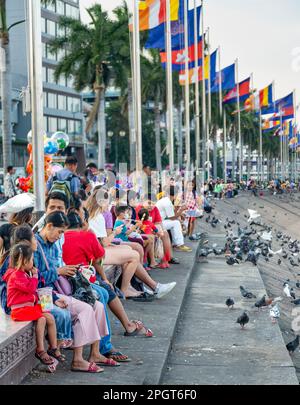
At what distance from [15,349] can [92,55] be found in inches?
Result: 1664

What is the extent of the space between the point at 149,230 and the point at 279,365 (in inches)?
205

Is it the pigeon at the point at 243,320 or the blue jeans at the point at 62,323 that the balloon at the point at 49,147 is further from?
the blue jeans at the point at 62,323

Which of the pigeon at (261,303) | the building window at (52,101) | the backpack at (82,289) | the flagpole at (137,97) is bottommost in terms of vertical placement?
the pigeon at (261,303)

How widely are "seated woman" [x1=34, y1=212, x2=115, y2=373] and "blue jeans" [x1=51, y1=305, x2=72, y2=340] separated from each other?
3.9 inches

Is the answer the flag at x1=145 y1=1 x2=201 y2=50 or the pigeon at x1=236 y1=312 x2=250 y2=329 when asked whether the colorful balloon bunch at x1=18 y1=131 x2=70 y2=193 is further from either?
the pigeon at x1=236 y1=312 x2=250 y2=329

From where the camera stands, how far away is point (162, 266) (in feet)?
44.2

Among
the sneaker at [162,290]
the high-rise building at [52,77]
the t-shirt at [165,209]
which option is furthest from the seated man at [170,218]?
the high-rise building at [52,77]

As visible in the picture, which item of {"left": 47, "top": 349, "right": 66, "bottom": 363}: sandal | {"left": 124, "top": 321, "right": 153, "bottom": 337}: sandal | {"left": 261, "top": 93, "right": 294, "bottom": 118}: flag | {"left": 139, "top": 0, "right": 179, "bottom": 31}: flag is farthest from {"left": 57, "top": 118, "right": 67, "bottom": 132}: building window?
{"left": 47, "top": 349, "right": 66, "bottom": 363}: sandal

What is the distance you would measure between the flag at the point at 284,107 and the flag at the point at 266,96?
4.65 m

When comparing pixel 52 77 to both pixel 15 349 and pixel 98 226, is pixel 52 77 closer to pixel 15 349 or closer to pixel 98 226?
A: pixel 98 226

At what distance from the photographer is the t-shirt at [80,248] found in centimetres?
Result: 783

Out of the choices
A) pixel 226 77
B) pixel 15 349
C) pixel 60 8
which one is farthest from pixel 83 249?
pixel 60 8

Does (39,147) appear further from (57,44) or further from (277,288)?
(57,44)

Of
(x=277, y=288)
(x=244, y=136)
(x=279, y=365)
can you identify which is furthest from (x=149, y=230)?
(x=244, y=136)
